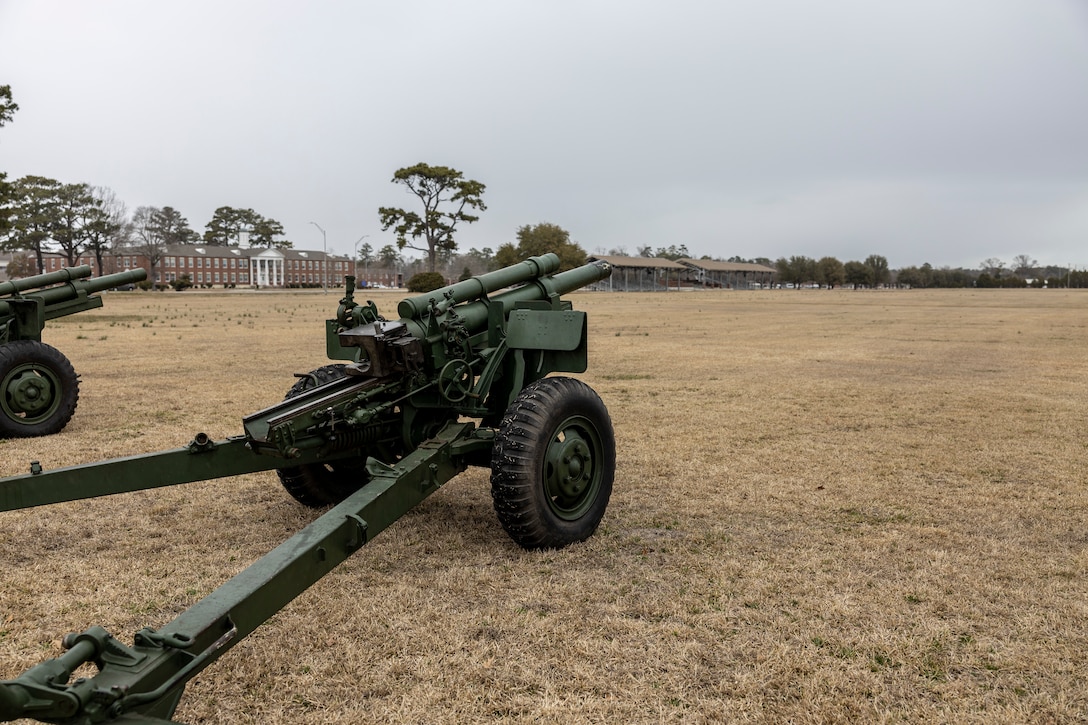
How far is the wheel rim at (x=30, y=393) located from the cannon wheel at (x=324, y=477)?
4.12 metres

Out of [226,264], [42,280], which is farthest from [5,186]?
[226,264]

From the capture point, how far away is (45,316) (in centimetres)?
888

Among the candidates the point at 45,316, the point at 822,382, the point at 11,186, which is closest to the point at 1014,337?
the point at 822,382

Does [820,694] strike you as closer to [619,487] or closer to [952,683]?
[952,683]

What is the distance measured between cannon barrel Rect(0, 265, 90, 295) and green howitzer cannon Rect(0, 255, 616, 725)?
5.07m

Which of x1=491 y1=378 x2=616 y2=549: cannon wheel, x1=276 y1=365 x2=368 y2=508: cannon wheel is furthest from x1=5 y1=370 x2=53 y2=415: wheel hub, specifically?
x1=491 y1=378 x2=616 y2=549: cannon wheel

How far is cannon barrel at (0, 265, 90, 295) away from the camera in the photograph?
28.6 feet

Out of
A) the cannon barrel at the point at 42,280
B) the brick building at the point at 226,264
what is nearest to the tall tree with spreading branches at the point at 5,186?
the cannon barrel at the point at 42,280

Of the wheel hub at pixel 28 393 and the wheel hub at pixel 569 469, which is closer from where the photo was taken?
the wheel hub at pixel 569 469

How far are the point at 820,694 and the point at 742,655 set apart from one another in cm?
41

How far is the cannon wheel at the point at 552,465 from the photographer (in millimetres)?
4516

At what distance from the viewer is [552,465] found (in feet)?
15.7

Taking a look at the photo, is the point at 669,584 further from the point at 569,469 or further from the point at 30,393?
the point at 30,393

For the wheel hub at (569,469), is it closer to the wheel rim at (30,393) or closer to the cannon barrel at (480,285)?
the cannon barrel at (480,285)
